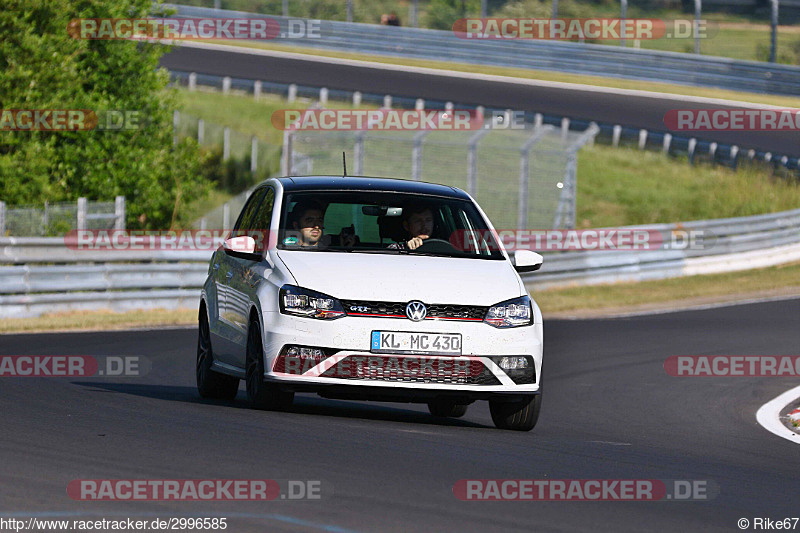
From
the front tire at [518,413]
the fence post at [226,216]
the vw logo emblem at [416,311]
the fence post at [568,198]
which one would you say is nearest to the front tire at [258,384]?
the vw logo emblem at [416,311]

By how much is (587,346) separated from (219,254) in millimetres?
7575

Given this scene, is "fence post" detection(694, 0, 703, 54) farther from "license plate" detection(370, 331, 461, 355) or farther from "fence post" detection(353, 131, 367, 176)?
"license plate" detection(370, 331, 461, 355)

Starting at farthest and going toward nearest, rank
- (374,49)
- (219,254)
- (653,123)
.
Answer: (374,49) → (653,123) → (219,254)

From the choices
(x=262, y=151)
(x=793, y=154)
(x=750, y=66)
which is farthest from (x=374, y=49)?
(x=793, y=154)

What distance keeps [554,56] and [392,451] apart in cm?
3891

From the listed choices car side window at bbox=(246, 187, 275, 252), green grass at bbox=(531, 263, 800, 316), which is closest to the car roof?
car side window at bbox=(246, 187, 275, 252)

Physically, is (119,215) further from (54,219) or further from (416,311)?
(416,311)

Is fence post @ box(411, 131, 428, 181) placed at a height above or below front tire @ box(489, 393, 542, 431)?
below

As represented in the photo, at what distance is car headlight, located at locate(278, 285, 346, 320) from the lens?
30.8 feet

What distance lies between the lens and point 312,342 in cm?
940

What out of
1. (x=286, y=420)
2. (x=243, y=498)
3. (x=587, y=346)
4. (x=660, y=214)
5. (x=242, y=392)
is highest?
(x=243, y=498)

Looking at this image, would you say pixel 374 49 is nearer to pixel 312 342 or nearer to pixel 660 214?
pixel 660 214

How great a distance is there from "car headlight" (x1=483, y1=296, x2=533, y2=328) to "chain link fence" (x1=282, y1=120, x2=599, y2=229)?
17892 millimetres

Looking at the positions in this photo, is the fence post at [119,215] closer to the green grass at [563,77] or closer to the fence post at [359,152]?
the fence post at [359,152]
